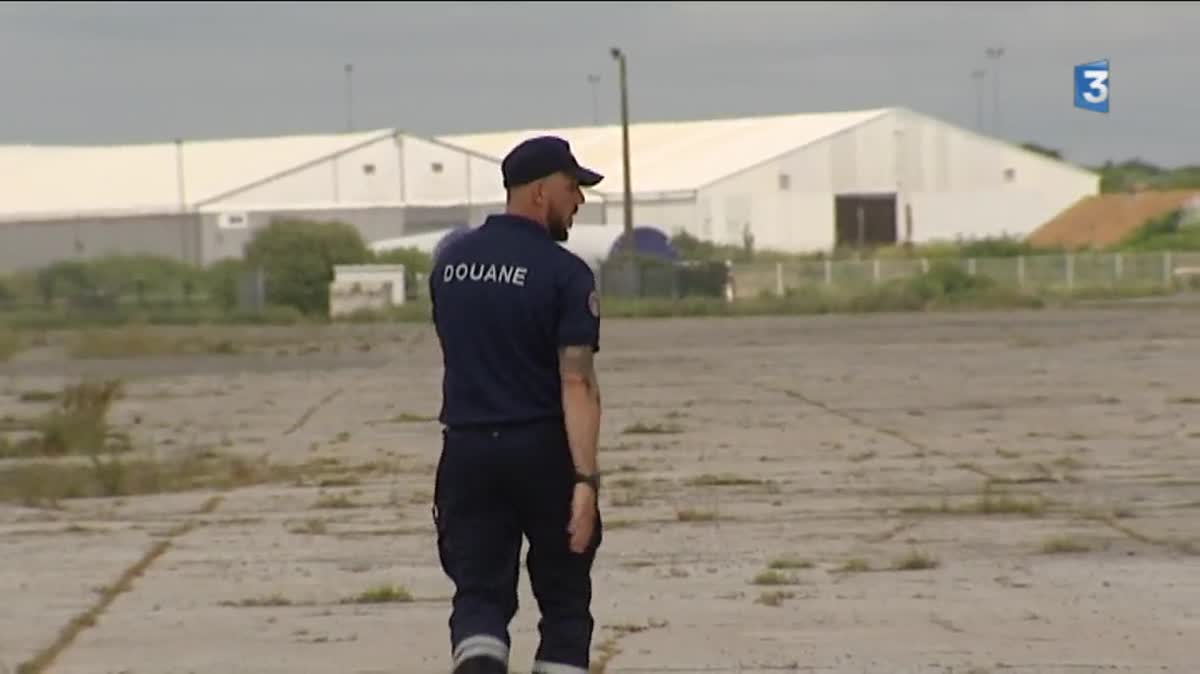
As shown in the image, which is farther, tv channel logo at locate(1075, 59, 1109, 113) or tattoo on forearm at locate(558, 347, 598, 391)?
tv channel logo at locate(1075, 59, 1109, 113)

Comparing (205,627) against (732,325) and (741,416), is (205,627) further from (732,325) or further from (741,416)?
(732,325)

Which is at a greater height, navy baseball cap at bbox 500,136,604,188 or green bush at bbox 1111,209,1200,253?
navy baseball cap at bbox 500,136,604,188

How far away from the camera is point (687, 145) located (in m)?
107

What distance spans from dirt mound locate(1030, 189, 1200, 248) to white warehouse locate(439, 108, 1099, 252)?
2.42 meters

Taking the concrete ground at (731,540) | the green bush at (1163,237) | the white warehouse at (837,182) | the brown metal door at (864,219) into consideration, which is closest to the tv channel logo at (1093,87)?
the concrete ground at (731,540)

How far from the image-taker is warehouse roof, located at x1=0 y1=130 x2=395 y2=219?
96875 millimetres

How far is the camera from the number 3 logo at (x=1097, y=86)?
998 inches

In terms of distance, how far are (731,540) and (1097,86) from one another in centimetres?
1228

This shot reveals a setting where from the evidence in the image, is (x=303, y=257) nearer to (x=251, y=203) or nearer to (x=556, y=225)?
(x=251, y=203)

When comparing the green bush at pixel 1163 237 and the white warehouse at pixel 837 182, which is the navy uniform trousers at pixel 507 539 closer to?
the green bush at pixel 1163 237

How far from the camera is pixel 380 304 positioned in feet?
227

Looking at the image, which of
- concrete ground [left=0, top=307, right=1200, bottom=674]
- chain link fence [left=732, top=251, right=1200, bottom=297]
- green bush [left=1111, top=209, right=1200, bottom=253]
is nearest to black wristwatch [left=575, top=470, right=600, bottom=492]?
concrete ground [left=0, top=307, right=1200, bottom=674]

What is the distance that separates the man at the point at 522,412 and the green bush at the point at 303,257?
64684 mm

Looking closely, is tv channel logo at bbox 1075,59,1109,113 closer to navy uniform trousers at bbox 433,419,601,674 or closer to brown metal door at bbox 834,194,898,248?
navy uniform trousers at bbox 433,419,601,674
